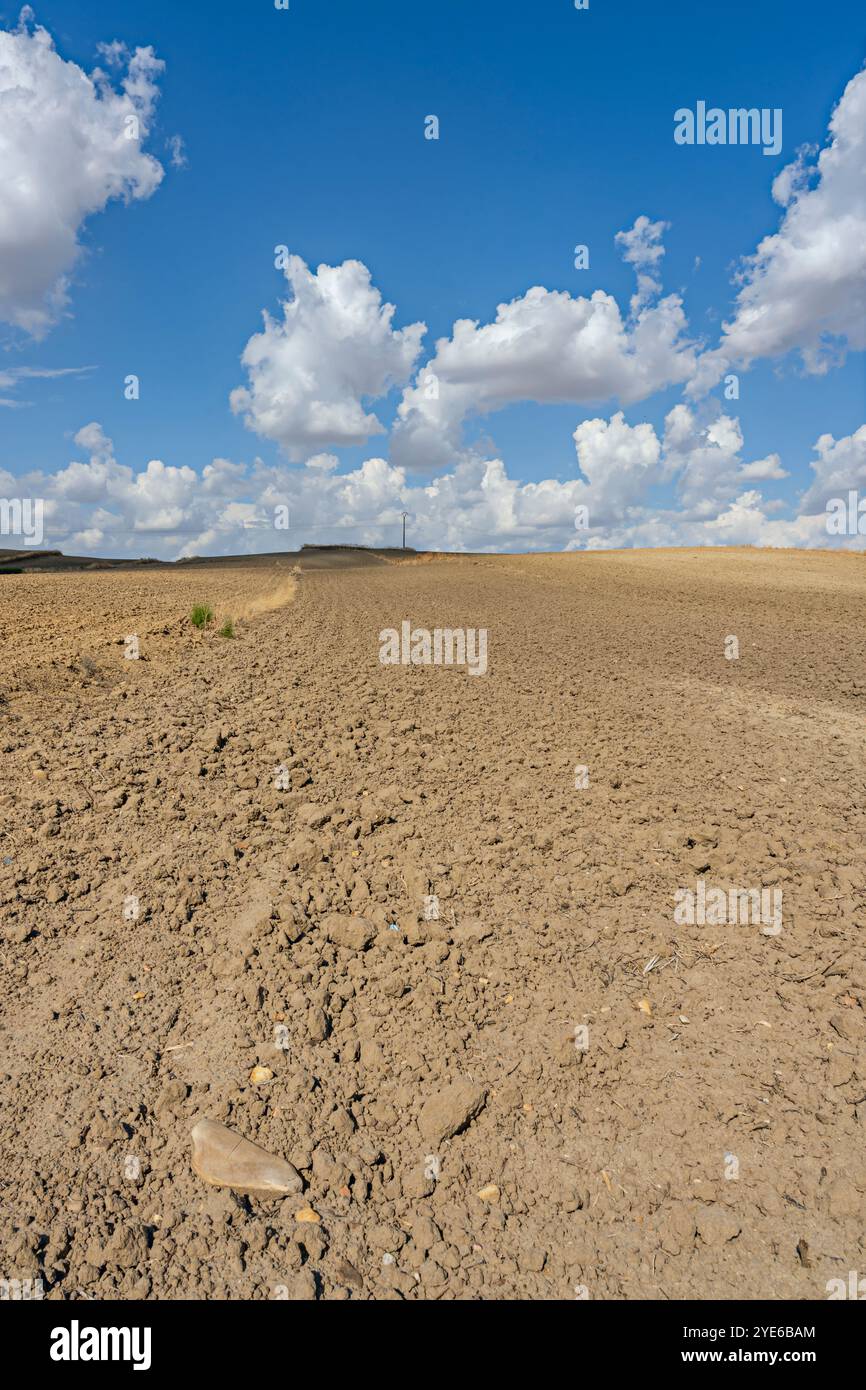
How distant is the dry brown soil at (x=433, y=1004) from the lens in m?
3.11

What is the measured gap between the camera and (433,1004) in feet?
13.9

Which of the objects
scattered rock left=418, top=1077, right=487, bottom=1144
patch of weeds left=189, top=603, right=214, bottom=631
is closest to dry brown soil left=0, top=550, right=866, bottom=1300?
scattered rock left=418, top=1077, right=487, bottom=1144

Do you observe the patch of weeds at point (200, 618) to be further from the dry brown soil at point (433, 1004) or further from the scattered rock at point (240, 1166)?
the scattered rock at point (240, 1166)

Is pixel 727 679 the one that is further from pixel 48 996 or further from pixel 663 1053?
pixel 48 996

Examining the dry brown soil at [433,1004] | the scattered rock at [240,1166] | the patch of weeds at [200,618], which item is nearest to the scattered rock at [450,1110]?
the dry brown soil at [433,1004]

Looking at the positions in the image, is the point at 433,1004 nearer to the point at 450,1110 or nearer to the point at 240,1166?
the point at 450,1110

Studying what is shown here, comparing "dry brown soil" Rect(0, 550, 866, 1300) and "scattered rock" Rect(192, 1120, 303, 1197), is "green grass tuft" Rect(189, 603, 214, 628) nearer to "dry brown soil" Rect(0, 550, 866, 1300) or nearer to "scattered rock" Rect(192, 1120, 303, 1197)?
"dry brown soil" Rect(0, 550, 866, 1300)

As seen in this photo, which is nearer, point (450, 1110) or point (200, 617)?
point (450, 1110)

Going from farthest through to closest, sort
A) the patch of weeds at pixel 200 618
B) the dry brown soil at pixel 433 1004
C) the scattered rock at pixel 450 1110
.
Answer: the patch of weeds at pixel 200 618, the scattered rock at pixel 450 1110, the dry brown soil at pixel 433 1004

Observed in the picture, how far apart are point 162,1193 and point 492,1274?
142 centimetres

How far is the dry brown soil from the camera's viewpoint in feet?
10.2

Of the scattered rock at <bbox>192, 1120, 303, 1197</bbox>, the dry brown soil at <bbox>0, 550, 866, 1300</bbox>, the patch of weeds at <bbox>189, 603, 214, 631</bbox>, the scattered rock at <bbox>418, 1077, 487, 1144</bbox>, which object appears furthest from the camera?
the patch of weeds at <bbox>189, 603, 214, 631</bbox>

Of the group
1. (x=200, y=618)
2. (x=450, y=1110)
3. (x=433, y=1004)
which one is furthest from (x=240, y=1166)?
(x=200, y=618)
